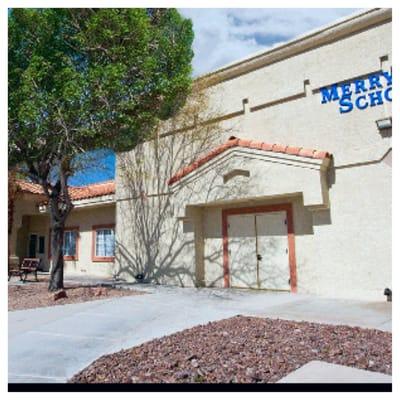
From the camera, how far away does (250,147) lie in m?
11.6

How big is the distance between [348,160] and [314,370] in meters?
6.99

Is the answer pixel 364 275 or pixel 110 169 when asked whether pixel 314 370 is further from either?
pixel 110 169

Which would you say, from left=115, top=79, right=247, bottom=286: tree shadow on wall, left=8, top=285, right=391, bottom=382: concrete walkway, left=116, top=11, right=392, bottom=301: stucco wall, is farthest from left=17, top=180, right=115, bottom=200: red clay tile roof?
left=8, top=285, right=391, bottom=382: concrete walkway

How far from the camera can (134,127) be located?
1217 cm

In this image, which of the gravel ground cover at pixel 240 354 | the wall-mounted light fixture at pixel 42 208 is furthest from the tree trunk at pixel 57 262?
the wall-mounted light fixture at pixel 42 208

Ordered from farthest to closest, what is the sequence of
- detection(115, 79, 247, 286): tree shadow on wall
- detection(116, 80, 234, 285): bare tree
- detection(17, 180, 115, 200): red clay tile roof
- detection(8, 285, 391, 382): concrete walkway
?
detection(17, 180, 115, 200): red clay tile roof, detection(116, 80, 234, 285): bare tree, detection(115, 79, 247, 286): tree shadow on wall, detection(8, 285, 391, 382): concrete walkway

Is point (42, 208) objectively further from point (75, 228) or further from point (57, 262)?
point (57, 262)

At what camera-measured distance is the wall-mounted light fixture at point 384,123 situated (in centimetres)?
959

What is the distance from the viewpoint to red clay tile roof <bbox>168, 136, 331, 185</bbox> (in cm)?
1059

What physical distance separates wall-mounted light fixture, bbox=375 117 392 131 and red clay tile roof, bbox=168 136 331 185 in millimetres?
1453

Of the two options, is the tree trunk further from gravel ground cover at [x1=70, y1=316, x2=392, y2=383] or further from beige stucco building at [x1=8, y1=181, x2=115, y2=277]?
gravel ground cover at [x1=70, y1=316, x2=392, y2=383]

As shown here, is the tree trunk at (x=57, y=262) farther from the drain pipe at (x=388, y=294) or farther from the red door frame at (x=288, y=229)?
the drain pipe at (x=388, y=294)

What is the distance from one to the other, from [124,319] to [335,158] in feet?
22.3
